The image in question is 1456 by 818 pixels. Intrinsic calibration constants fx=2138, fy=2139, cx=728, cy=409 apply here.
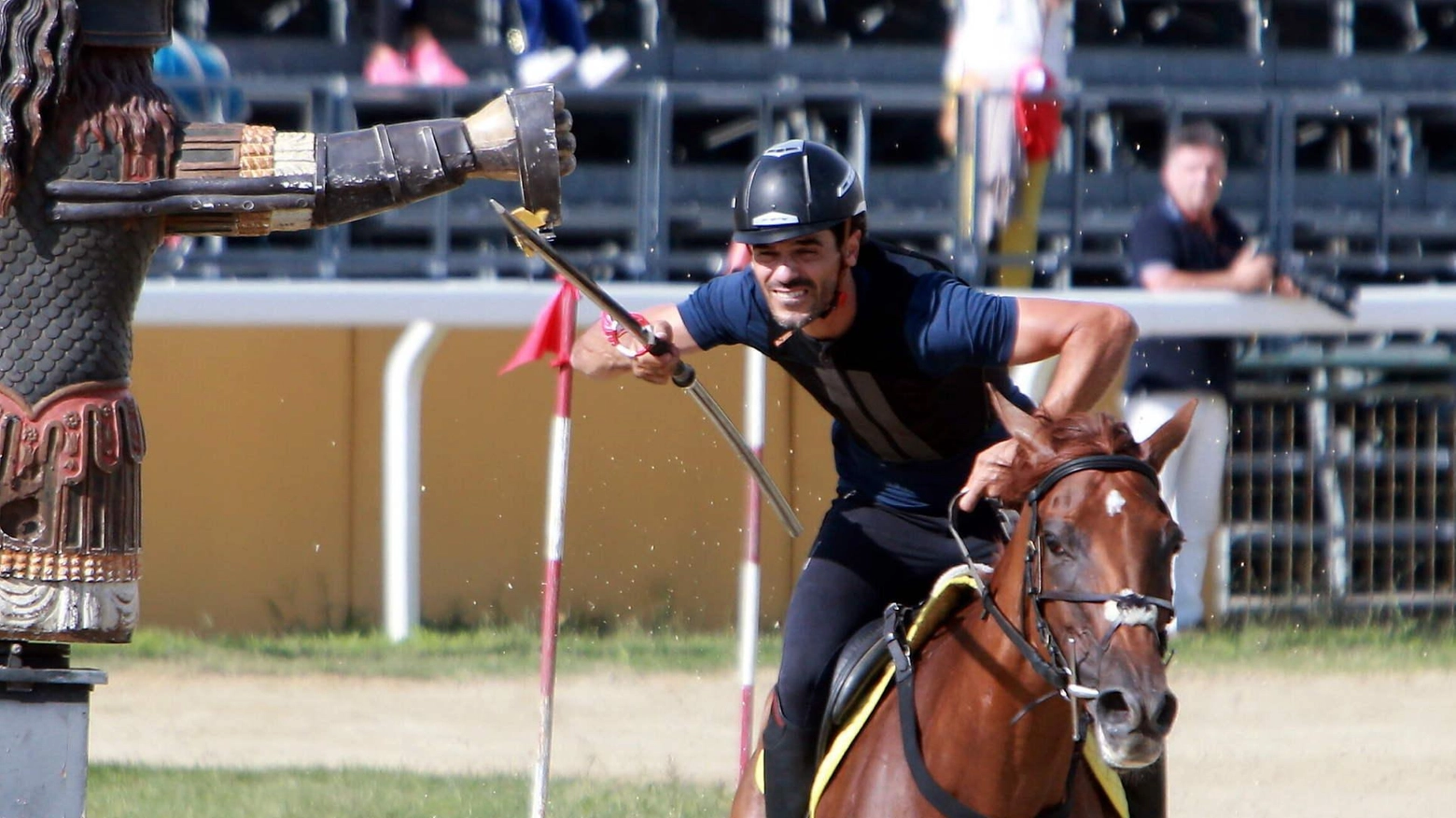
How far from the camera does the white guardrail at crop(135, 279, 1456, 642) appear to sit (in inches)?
348

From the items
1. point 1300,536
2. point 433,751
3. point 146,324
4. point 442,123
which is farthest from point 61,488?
point 1300,536

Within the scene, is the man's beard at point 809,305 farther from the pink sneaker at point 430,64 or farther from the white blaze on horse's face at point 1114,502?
the pink sneaker at point 430,64

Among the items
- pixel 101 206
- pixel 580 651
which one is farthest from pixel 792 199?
pixel 580 651

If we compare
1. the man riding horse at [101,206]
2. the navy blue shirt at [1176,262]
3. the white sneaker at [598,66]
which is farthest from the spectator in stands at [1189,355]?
the man riding horse at [101,206]

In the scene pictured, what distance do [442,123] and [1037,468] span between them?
1299 millimetres

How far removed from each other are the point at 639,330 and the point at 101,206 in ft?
3.98

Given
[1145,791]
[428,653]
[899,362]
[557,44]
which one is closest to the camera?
[899,362]

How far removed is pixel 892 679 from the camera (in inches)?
167

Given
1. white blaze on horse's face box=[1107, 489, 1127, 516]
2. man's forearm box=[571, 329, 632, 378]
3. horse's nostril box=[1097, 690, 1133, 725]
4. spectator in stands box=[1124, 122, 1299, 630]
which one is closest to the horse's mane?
white blaze on horse's face box=[1107, 489, 1127, 516]

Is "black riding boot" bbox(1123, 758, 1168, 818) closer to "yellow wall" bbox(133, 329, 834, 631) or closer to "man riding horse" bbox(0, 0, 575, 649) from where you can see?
"man riding horse" bbox(0, 0, 575, 649)

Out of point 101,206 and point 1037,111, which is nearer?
point 101,206

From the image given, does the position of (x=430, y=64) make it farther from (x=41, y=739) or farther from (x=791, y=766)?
(x=41, y=739)

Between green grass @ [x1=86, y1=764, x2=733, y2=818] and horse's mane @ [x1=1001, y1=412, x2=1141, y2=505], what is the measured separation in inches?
118

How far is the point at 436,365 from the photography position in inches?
376
